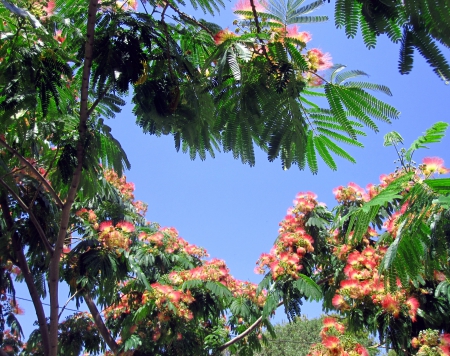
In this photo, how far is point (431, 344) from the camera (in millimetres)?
4453

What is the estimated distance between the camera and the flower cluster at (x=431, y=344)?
14.2ft

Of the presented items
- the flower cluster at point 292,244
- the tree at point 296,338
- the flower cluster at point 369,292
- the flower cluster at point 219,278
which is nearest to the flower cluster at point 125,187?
the flower cluster at point 219,278

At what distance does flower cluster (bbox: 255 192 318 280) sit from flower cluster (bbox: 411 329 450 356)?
Result: 173cm

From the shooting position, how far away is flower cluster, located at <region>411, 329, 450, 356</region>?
4324mm

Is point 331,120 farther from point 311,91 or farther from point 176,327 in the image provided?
point 176,327

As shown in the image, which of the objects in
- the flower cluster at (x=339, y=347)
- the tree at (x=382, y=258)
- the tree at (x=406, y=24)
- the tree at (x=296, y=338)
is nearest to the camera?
the tree at (x=406, y=24)

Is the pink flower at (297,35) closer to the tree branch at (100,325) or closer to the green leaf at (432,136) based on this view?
the green leaf at (432,136)

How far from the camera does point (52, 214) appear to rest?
5625mm

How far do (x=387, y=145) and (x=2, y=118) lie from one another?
149 inches

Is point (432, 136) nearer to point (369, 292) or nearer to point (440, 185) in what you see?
point (440, 185)


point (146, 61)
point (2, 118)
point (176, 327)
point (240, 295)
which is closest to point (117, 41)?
point (146, 61)

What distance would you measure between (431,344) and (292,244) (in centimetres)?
238

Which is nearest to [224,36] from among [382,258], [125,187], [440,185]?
[440,185]

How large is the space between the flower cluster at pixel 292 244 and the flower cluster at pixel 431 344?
173 cm
